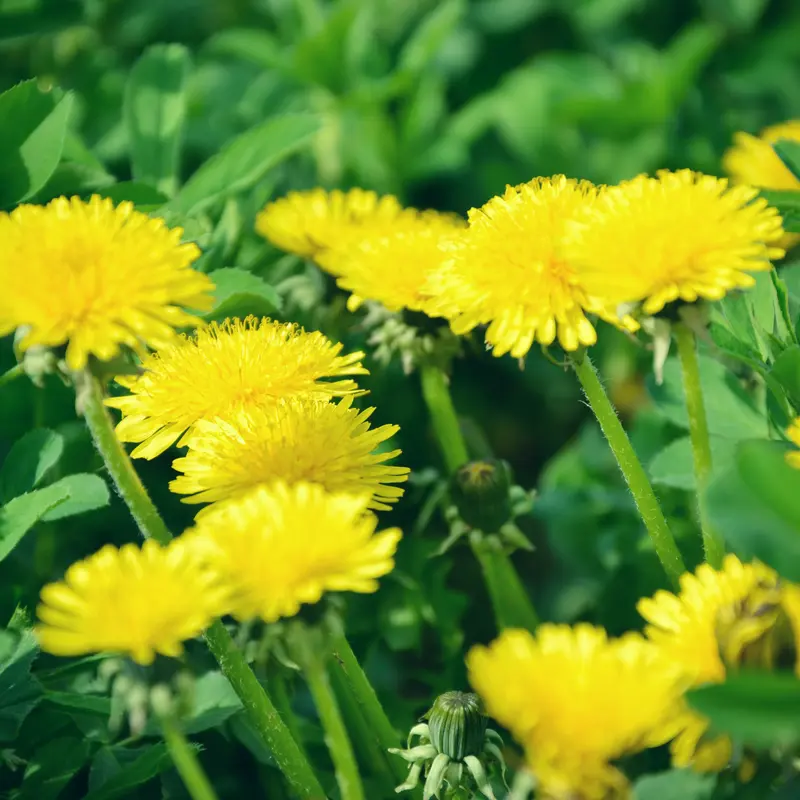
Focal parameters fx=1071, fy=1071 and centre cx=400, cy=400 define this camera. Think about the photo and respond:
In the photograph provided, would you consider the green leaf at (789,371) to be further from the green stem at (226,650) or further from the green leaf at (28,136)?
the green leaf at (28,136)

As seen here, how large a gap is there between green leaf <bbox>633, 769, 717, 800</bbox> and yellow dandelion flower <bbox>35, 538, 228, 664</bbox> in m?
0.40

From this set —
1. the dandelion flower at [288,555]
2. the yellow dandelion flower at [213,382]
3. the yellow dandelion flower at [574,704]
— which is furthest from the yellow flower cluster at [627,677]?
the yellow dandelion flower at [213,382]

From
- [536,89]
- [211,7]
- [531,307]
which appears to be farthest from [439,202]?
[531,307]

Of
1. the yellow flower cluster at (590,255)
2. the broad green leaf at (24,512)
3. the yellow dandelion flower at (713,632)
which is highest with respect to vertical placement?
the yellow flower cluster at (590,255)

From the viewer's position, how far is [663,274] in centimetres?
93

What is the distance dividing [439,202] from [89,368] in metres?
1.66

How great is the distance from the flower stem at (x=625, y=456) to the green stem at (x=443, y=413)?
0.34 metres

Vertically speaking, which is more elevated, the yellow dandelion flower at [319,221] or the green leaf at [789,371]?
the yellow dandelion flower at [319,221]

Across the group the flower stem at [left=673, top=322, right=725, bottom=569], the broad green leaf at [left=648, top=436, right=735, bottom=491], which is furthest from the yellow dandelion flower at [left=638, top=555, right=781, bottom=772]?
the broad green leaf at [left=648, top=436, right=735, bottom=491]

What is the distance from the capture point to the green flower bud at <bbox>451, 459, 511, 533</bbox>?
4.30 ft

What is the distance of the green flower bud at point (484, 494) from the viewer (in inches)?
51.6

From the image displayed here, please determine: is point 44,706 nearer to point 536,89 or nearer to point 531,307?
point 531,307

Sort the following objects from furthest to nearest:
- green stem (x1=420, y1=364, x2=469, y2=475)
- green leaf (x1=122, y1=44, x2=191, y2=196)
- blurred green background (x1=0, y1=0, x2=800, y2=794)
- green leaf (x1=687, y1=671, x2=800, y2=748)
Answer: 1. green leaf (x1=122, y1=44, x2=191, y2=196)
2. blurred green background (x1=0, y1=0, x2=800, y2=794)
3. green stem (x1=420, y1=364, x2=469, y2=475)
4. green leaf (x1=687, y1=671, x2=800, y2=748)

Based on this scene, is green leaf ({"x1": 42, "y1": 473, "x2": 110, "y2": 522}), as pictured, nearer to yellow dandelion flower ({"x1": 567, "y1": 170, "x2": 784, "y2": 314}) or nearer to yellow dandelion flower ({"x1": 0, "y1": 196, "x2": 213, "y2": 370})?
yellow dandelion flower ({"x1": 0, "y1": 196, "x2": 213, "y2": 370})
